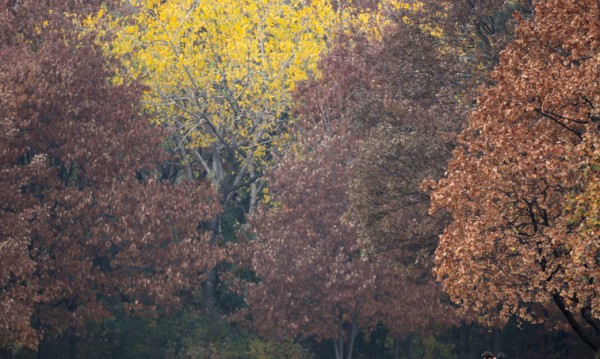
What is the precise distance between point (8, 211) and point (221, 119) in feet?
35.7

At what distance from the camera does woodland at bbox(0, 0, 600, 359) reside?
20.2m

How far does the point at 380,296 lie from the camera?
117 ft

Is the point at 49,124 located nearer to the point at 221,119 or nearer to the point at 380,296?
the point at 221,119

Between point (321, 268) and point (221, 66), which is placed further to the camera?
point (221, 66)

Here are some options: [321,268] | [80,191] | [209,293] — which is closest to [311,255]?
[321,268]

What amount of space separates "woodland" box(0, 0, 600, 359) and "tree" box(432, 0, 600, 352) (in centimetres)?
6

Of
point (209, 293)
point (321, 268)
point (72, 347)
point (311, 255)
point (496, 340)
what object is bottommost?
point (72, 347)

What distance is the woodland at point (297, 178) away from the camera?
20156 millimetres

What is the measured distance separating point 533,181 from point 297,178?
16835 mm

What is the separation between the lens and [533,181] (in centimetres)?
1977

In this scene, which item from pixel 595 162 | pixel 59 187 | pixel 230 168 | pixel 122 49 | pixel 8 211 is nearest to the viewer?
pixel 595 162

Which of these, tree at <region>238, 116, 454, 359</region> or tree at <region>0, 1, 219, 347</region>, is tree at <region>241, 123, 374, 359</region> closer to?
tree at <region>238, 116, 454, 359</region>

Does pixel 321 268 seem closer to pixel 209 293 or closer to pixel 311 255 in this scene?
pixel 311 255

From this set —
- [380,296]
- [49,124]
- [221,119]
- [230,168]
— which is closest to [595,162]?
[380,296]
